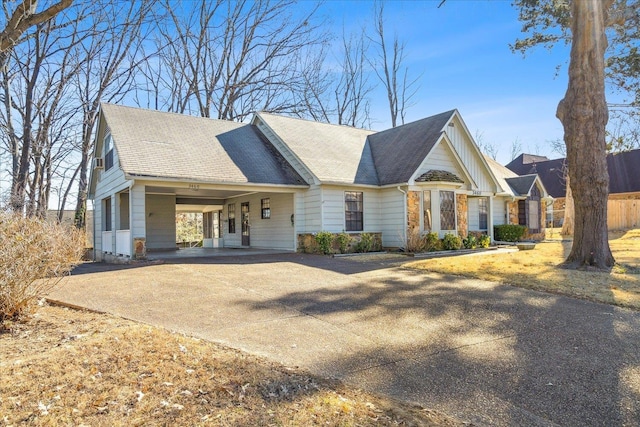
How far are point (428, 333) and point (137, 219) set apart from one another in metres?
10.3

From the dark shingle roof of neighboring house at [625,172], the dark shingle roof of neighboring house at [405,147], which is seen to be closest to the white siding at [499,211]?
the dark shingle roof of neighboring house at [405,147]

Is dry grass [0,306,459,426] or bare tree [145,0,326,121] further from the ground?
bare tree [145,0,326,121]

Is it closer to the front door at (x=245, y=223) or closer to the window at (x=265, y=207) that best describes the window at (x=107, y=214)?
the front door at (x=245, y=223)

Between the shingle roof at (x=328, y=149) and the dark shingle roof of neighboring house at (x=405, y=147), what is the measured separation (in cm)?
44

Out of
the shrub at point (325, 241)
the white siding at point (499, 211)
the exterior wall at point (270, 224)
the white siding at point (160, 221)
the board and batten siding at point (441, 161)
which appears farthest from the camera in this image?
the white siding at point (499, 211)

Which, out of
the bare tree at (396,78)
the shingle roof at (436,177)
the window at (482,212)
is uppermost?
the bare tree at (396,78)

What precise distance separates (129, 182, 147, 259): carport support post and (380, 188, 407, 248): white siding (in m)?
8.94

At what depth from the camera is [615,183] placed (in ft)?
101

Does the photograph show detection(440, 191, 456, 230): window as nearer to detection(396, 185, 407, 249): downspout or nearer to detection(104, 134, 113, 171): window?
detection(396, 185, 407, 249): downspout

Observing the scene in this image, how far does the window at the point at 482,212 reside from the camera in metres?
19.9

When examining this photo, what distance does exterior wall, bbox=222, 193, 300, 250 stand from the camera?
16.7m

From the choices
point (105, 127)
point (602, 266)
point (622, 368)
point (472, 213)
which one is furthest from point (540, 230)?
point (105, 127)

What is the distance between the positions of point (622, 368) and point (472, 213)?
15.7 meters

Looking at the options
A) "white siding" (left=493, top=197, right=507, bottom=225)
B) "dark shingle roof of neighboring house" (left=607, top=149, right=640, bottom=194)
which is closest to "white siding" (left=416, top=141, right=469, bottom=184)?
"white siding" (left=493, top=197, right=507, bottom=225)
